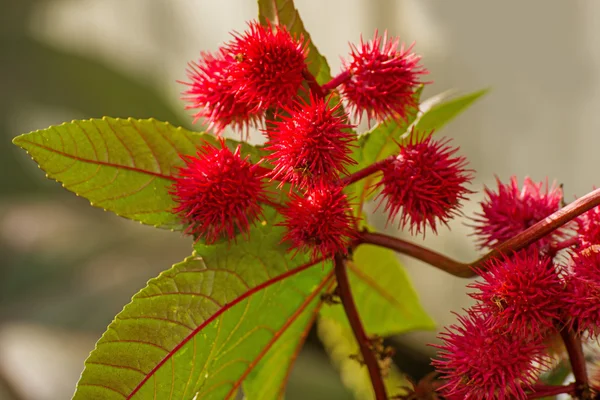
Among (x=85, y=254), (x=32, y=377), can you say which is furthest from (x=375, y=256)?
(x=85, y=254)

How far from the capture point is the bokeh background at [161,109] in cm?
133

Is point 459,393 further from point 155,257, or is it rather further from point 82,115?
point 82,115

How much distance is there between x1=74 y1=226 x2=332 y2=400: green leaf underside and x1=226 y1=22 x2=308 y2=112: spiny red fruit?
5.0 inches

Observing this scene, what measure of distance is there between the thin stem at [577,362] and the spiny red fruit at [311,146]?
205 mm

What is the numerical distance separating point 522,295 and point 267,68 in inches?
9.3

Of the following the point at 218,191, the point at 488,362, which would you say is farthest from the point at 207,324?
the point at 488,362

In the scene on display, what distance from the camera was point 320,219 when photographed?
0.45 meters

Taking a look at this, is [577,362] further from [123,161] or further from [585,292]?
[123,161]

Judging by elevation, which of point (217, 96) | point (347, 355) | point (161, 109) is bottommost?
point (347, 355)

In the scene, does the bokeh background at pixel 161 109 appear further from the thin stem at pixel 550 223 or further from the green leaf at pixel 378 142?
the thin stem at pixel 550 223

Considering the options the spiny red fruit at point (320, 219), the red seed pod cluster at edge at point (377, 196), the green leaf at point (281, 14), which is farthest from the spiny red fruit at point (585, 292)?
the green leaf at point (281, 14)

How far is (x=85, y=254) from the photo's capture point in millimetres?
1619

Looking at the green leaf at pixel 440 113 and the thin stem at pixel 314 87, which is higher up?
the green leaf at pixel 440 113

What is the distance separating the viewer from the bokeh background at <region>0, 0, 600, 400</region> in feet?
4.37
